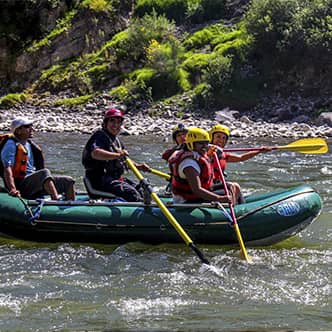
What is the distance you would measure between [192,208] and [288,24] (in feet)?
56.2

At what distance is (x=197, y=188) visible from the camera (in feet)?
20.5

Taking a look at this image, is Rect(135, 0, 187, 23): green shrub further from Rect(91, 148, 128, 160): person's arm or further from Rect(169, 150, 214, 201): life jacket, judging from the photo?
Rect(169, 150, 214, 201): life jacket

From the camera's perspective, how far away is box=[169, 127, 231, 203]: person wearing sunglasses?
6184mm

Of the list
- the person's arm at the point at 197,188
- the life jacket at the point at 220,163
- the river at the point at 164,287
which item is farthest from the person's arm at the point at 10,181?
the life jacket at the point at 220,163

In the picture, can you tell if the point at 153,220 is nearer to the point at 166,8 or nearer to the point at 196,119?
the point at 196,119

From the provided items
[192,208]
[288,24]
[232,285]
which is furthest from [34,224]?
[288,24]

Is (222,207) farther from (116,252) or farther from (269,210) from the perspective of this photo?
(116,252)

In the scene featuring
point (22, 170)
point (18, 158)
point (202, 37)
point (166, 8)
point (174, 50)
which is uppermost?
point (166, 8)

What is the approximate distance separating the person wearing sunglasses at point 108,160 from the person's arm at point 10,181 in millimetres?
820

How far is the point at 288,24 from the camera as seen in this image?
22.1 meters

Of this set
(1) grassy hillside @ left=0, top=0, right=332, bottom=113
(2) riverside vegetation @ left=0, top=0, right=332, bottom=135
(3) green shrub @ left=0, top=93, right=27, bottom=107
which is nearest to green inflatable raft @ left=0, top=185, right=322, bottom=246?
(2) riverside vegetation @ left=0, top=0, right=332, bottom=135

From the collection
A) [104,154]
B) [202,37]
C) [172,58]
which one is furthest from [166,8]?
[104,154]

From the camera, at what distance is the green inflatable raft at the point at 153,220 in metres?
6.39

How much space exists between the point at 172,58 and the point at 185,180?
18.4 m
